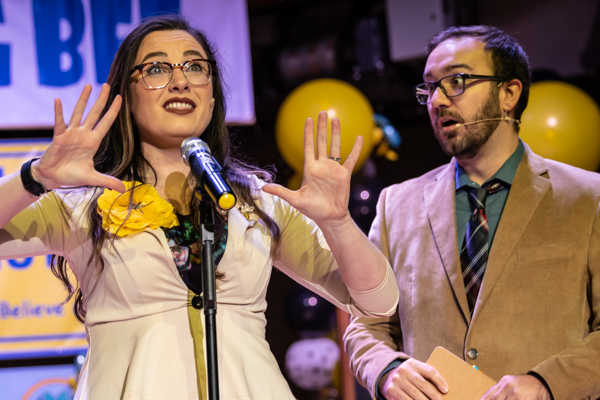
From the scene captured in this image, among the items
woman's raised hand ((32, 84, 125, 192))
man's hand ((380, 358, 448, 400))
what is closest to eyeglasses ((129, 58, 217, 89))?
woman's raised hand ((32, 84, 125, 192))

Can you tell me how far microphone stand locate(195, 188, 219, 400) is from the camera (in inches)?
47.2

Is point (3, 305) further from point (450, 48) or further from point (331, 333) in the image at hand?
point (450, 48)

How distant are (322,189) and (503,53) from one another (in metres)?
1.22

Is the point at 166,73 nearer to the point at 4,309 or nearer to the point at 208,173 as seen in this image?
the point at 208,173

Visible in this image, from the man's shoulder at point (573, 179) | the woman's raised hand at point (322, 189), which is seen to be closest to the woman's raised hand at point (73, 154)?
the woman's raised hand at point (322, 189)

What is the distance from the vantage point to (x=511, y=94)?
7.78ft

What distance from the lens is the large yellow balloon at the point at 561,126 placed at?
10.8 ft

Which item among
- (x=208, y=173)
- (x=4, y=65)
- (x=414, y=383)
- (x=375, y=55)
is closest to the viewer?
(x=208, y=173)

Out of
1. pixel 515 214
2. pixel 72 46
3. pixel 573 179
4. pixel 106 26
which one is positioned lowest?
pixel 515 214

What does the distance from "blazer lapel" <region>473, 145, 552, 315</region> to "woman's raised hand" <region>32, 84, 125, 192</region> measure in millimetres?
1240

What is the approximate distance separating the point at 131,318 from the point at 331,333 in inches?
127

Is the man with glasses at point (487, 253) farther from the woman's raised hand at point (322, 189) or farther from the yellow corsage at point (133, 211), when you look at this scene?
the yellow corsage at point (133, 211)

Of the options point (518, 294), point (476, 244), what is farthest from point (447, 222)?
point (518, 294)

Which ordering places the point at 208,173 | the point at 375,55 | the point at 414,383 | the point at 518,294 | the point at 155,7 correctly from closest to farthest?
the point at 208,173, the point at 414,383, the point at 518,294, the point at 155,7, the point at 375,55
